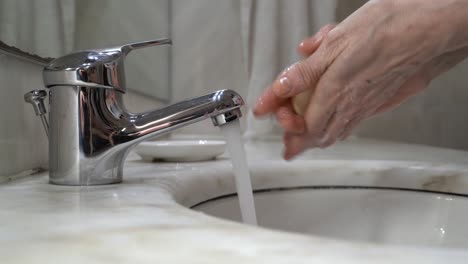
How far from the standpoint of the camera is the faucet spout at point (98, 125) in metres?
0.41

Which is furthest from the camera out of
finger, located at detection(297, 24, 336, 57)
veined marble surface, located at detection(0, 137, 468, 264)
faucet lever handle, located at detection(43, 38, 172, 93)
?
finger, located at detection(297, 24, 336, 57)

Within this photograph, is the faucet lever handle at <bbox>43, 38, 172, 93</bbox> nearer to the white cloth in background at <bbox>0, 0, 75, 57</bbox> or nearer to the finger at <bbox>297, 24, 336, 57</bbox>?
the white cloth in background at <bbox>0, 0, 75, 57</bbox>

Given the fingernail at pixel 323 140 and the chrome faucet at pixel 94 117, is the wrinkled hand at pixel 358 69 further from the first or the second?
the chrome faucet at pixel 94 117

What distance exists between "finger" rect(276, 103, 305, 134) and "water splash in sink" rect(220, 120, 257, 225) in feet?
0.34

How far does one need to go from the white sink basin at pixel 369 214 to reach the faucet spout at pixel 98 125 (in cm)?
18

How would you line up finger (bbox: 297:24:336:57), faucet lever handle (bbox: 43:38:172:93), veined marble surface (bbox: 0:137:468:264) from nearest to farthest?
veined marble surface (bbox: 0:137:468:264)
faucet lever handle (bbox: 43:38:172:93)
finger (bbox: 297:24:336:57)

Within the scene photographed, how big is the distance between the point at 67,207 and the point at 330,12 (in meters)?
1.22

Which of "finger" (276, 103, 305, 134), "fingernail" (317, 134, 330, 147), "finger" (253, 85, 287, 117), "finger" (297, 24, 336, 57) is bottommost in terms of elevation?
"fingernail" (317, 134, 330, 147)

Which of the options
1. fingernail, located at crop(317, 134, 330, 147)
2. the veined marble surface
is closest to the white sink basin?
fingernail, located at crop(317, 134, 330, 147)

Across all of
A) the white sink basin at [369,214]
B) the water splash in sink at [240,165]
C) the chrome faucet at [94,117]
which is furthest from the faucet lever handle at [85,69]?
the white sink basin at [369,214]

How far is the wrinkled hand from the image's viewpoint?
1.51ft

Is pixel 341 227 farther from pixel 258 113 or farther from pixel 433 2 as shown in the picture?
pixel 433 2

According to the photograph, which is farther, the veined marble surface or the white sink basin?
A: the white sink basin

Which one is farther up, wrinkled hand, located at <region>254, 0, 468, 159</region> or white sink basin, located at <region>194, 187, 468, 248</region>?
wrinkled hand, located at <region>254, 0, 468, 159</region>
